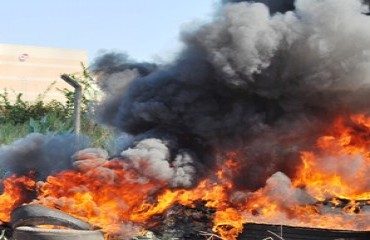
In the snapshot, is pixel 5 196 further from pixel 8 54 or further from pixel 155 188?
pixel 8 54

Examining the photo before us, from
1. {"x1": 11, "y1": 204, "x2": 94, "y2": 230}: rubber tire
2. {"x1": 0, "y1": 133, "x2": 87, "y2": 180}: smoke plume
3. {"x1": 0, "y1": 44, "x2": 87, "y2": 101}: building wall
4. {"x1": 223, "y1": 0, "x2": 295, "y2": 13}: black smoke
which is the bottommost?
{"x1": 11, "y1": 204, "x2": 94, "y2": 230}: rubber tire

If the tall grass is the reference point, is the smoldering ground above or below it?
below

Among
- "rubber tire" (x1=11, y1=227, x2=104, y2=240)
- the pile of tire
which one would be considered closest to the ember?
the pile of tire

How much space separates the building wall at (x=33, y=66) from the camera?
85125 mm

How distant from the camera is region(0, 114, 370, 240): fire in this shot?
10.2m

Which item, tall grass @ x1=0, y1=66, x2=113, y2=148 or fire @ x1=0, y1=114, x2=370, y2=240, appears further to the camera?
tall grass @ x1=0, y1=66, x2=113, y2=148

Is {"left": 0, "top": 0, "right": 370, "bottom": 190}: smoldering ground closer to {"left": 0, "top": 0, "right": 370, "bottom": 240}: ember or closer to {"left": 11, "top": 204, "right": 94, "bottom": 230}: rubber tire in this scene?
{"left": 0, "top": 0, "right": 370, "bottom": 240}: ember

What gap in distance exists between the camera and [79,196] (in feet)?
33.0

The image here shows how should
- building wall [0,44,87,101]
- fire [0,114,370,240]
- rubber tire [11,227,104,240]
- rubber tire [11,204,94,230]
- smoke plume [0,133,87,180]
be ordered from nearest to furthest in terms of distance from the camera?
rubber tire [11,227,104,240] → rubber tire [11,204,94,230] → fire [0,114,370,240] → smoke plume [0,133,87,180] → building wall [0,44,87,101]

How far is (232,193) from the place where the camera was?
11.6 metres

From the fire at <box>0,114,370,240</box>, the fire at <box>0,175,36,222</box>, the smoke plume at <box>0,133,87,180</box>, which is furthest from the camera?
the smoke plume at <box>0,133,87,180</box>

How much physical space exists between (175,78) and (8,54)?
7885cm

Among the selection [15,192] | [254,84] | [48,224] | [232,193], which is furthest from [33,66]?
[48,224]

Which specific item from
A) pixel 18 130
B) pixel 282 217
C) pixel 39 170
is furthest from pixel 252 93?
pixel 18 130
